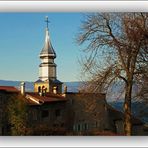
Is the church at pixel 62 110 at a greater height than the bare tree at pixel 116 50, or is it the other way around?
the bare tree at pixel 116 50

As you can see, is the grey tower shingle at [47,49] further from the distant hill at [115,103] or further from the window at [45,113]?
the window at [45,113]

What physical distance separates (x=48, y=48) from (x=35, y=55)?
156 mm

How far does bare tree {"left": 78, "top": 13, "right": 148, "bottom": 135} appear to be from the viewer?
41.9 ft

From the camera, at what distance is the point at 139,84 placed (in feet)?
41.9

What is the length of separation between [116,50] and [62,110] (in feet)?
2.82

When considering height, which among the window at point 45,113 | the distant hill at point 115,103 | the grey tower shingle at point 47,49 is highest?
the grey tower shingle at point 47,49

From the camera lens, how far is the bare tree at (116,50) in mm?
12773

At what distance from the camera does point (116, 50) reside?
12844mm

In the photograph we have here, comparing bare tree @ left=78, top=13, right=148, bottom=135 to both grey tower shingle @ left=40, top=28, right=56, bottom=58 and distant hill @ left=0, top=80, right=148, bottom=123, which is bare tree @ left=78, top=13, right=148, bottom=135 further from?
grey tower shingle @ left=40, top=28, right=56, bottom=58

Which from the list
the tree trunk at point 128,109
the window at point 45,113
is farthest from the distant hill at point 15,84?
the tree trunk at point 128,109

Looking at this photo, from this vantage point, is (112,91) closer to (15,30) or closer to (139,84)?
(139,84)
